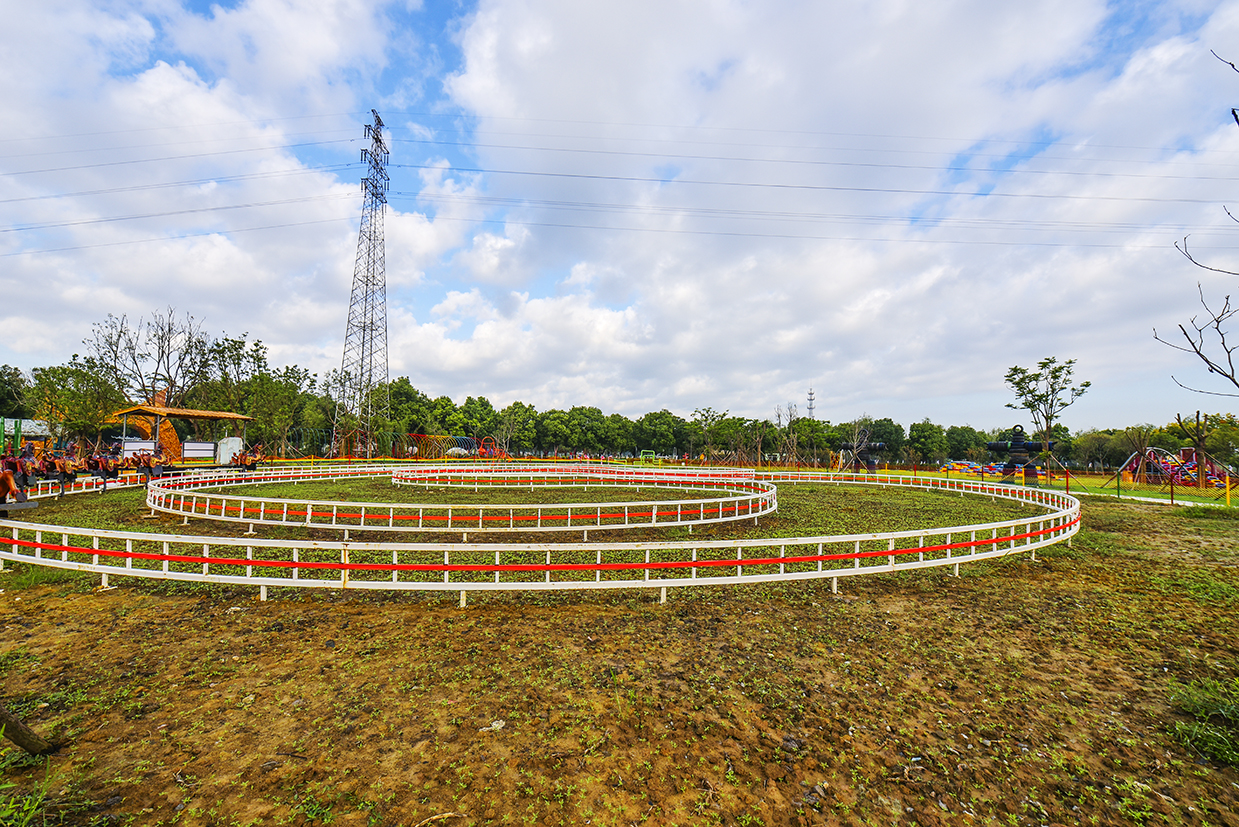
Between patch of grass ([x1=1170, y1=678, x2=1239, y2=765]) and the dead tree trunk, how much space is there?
9.87 metres

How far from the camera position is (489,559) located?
11.2m

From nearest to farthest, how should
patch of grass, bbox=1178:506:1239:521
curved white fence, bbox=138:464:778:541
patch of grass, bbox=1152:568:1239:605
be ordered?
patch of grass, bbox=1152:568:1239:605
curved white fence, bbox=138:464:778:541
patch of grass, bbox=1178:506:1239:521

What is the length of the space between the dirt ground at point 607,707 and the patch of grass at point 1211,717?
157mm

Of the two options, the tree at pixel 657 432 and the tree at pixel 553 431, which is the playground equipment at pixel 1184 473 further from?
the tree at pixel 553 431

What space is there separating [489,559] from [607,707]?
688cm

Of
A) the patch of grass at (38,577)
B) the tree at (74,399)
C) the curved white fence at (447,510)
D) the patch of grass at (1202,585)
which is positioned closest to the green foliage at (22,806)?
the curved white fence at (447,510)

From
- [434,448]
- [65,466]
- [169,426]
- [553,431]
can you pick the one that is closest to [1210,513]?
[65,466]

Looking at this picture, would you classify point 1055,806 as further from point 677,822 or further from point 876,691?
point 677,822

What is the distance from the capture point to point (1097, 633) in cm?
709

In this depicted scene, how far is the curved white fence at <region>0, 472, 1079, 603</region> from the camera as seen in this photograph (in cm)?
781

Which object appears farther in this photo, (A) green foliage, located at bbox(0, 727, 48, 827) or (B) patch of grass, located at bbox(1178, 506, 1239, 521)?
(B) patch of grass, located at bbox(1178, 506, 1239, 521)

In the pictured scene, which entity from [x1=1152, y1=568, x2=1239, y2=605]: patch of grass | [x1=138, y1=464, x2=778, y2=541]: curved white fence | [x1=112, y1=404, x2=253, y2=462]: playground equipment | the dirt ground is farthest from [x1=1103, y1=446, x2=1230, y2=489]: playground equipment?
[x1=112, y1=404, x2=253, y2=462]: playground equipment

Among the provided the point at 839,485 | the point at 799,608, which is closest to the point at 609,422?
the point at 839,485

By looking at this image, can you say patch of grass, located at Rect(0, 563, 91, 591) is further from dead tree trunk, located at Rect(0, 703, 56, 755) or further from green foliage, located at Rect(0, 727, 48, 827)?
green foliage, located at Rect(0, 727, 48, 827)
